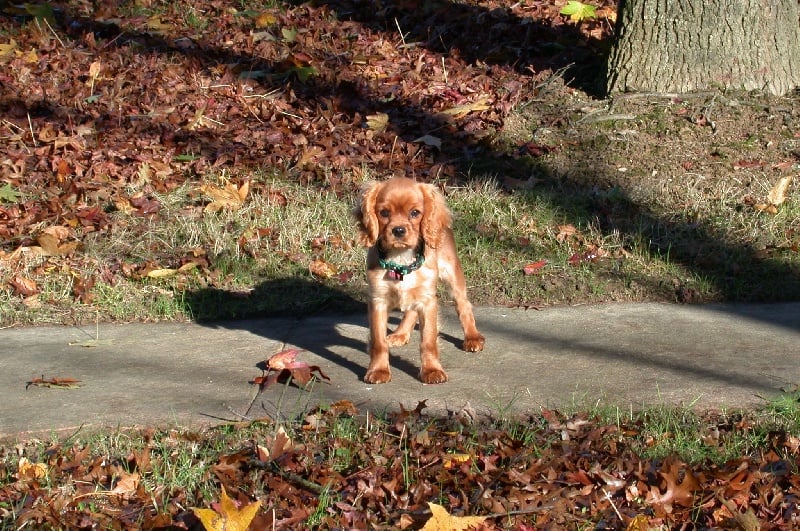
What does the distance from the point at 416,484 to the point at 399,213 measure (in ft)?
5.85

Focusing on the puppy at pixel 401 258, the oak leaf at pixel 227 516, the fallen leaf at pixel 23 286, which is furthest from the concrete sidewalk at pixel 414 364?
the oak leaf at pixel 227 516

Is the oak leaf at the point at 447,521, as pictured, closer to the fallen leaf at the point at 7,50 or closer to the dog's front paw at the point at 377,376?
the dog's front paw at the point at 377,376

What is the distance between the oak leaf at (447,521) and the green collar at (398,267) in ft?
6.33

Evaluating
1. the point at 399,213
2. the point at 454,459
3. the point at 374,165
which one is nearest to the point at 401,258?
the point at 399,213

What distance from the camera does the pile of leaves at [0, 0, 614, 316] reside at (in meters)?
8.03

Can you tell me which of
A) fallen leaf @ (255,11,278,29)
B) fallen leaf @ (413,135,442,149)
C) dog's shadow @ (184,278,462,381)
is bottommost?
dog's shadow @ (184,278,462,381)

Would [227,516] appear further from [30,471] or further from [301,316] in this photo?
[301,316]

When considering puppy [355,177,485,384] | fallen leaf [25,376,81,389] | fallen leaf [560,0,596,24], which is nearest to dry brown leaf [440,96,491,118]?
fallen leaf [560,0,596,24]

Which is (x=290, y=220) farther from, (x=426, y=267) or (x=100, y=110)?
(x=100, y=110)

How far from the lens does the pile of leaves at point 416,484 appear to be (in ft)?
12.1

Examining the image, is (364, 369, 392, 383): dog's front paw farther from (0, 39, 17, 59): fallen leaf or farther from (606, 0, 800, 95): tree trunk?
(0, 39, 17, 59): fallen leaf

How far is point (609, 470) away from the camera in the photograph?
400 cm

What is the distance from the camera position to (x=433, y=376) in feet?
17.1

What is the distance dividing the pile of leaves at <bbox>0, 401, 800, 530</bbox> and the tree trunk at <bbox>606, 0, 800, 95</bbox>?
17.6 ft
